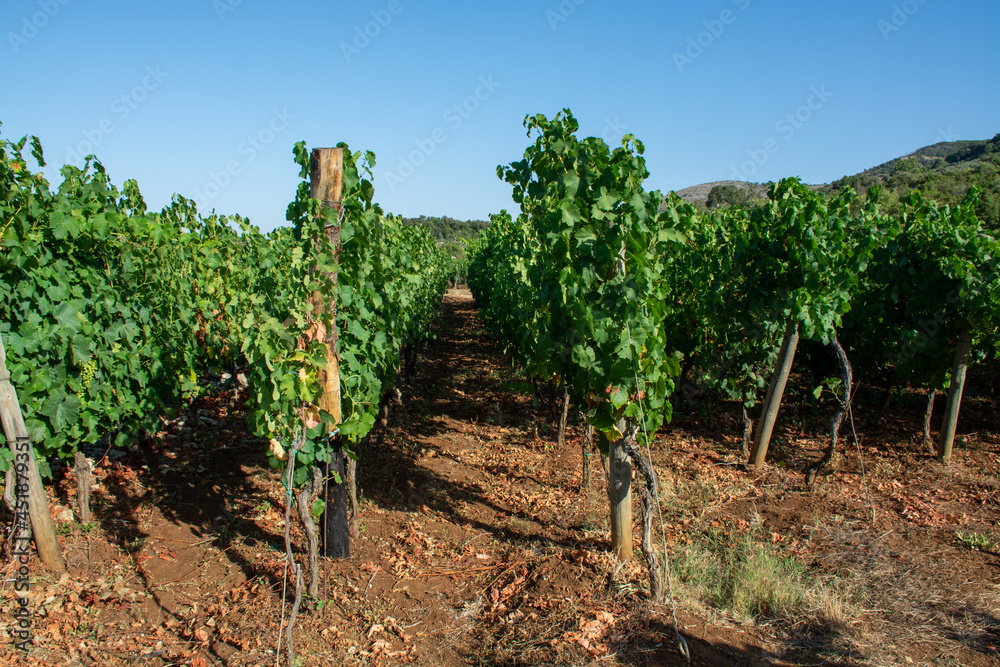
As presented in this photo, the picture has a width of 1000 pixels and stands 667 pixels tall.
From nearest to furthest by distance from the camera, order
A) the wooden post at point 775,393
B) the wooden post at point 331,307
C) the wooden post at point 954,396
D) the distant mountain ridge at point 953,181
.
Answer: the wooden post at point 331,307, the wooden post at point 775,393, the wooden post at point 954,396, the distant mountain ridge at point 953,181

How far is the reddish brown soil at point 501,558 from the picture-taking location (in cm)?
362

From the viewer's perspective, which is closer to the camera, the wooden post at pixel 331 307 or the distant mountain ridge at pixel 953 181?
the wooden post at pixel 331 307

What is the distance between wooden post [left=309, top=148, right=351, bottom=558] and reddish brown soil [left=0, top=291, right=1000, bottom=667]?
1.77ft

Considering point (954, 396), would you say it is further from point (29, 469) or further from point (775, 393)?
point (29, 469)

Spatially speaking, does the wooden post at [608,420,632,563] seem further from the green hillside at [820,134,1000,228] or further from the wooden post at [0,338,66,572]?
the green hillside at [820,134,1000,228]

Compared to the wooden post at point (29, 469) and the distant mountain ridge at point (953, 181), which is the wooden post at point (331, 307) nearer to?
A: the wooden post at point (29, 469)

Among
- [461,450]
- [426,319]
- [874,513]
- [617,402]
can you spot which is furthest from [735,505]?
[426,319]

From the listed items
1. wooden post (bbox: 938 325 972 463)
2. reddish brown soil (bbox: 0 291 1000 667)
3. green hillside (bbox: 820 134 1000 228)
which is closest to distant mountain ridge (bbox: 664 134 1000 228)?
green hillside (bbox: 820 134 1000 228)

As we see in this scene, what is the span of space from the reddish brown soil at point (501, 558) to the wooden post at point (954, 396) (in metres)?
0.23

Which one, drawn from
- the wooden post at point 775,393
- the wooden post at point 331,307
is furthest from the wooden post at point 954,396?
the wooden post at point 331,307

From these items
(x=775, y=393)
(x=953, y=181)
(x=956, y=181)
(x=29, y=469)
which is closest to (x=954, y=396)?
(x=775, y=393)

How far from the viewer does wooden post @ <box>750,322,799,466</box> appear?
6.75 m

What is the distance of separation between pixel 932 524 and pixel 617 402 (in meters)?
3.77

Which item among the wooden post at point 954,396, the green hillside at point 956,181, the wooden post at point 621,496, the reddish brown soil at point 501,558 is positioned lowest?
the reddish brown soil at point 501,558
